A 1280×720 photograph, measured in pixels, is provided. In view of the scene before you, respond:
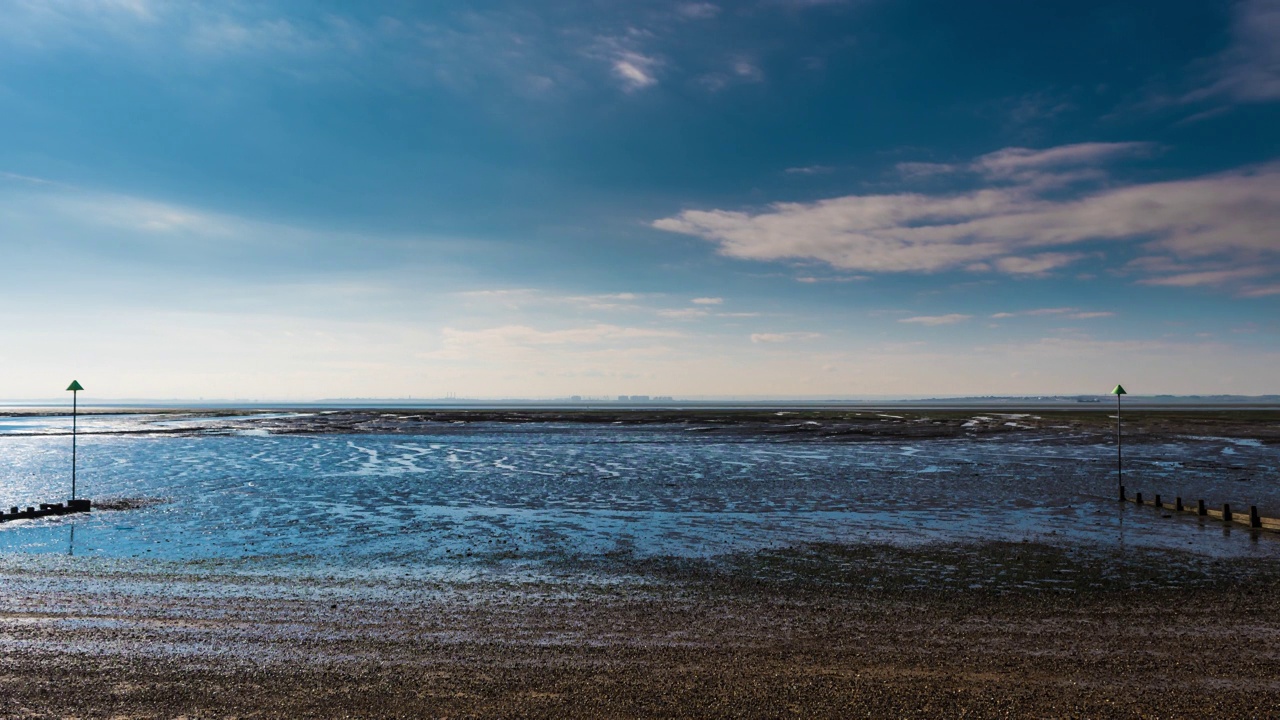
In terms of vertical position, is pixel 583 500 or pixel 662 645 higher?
pixel 662 645

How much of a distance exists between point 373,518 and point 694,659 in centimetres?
1802

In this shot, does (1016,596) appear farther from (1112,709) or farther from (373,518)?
(373,518)

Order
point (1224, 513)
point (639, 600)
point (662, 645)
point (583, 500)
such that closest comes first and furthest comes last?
point (662, 645)
point (639, 600)
point (1224, 513)
point (583, 500)

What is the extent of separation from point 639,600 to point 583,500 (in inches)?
607

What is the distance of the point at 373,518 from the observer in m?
25.3

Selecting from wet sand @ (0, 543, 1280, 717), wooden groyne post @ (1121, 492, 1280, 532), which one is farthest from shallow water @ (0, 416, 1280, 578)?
Result: wet sand @ (0, 543, 1280, 717)

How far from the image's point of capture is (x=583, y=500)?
29.6 meters

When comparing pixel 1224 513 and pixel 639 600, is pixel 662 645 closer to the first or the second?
pixel 639 600

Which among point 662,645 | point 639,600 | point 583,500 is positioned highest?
point 662,645

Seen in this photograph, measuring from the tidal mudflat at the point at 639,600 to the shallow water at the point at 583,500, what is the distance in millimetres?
240

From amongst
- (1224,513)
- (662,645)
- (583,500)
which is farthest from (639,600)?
(1224,513)

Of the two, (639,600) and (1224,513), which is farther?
(1224,513)

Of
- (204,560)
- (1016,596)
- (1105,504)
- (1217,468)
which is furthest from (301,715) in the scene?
(1217,468)

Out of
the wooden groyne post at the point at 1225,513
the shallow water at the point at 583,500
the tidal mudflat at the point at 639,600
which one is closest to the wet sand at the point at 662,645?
the tidal mudflat at the point at 639,600
